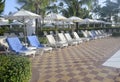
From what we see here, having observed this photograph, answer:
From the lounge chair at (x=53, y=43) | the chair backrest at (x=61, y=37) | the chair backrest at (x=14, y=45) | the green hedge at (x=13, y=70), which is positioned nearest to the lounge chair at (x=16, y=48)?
the chair backrest at (x=14, y=45)

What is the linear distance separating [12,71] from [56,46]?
33.7 ft

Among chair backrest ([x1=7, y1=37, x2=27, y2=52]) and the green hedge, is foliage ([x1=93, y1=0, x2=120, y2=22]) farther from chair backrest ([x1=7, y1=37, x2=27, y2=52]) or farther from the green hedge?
the green hedge

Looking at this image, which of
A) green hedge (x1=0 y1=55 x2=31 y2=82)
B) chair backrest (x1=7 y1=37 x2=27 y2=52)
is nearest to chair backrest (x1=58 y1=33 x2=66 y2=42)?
chair backrest (x1=7 y1=37 x2=27 y2=52)

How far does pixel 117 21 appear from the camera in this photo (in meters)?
54.4

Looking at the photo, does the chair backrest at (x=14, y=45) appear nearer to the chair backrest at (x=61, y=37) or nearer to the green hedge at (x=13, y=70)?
the green hedge at (x=13, y=70)

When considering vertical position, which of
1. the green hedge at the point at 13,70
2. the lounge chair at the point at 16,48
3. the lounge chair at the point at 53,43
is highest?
the green hedge at the point at 13,70

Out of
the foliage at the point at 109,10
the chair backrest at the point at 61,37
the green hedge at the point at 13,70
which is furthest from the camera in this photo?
the foliage at the point at 109,10

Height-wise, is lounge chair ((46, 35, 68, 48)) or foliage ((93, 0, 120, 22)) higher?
foliage ((93, 0, 120, 22))

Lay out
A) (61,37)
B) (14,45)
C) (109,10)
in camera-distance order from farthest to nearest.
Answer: (109,10), (61,37), (14,45)

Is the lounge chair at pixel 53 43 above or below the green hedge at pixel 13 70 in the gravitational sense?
below

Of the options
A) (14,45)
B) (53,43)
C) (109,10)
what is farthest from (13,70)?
(109,10)

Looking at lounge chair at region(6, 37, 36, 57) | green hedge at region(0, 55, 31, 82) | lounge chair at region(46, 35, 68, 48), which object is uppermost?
green hedge at region(0, 55, 31, 82)

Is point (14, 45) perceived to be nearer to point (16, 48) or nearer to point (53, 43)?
point (16, 48)

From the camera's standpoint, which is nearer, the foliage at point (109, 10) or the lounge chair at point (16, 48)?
the lounge chair at point (16, 48)
